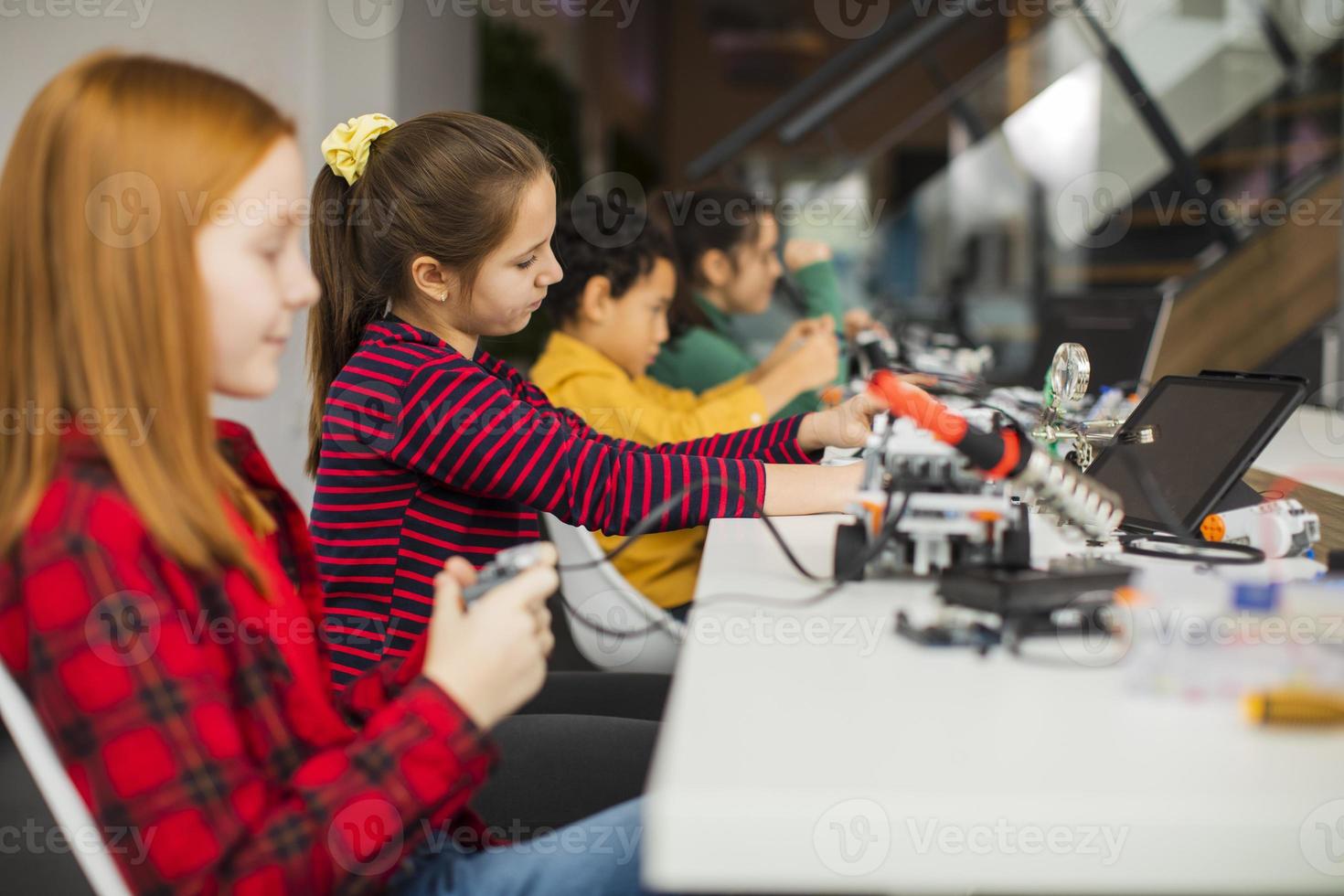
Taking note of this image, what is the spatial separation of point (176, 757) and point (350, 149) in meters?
0.90

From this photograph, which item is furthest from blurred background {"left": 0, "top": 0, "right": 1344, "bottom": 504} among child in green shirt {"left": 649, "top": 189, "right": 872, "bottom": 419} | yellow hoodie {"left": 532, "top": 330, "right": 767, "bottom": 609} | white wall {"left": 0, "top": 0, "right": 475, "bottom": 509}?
yellow hoodie {"left": 532, "top": 330, "right": 767, "bottom": 609}

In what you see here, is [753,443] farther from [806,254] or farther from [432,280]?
[806,254]

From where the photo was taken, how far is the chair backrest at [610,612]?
5.55ft

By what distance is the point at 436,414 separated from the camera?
1.26m

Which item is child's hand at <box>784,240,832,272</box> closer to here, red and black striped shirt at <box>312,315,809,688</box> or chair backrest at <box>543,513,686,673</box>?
chair backrest at <box>543,513,686,673</box>

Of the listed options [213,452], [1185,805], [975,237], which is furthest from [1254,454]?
[975,237]

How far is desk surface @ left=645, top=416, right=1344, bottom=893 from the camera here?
1.89 ft

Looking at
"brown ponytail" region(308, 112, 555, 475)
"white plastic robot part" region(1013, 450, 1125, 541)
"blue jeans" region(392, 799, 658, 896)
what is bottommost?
"blue jeans" region(392, 799, 658, 896)

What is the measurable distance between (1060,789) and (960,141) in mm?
5132

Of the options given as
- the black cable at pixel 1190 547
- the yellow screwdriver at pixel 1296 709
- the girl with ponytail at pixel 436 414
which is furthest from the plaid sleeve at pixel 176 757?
the black cable at pixel 1190 547

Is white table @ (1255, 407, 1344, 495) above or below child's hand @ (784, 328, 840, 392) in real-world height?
below

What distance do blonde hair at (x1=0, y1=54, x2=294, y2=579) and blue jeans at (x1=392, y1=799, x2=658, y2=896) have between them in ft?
0.89

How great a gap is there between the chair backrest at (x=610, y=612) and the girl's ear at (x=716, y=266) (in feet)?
4.76

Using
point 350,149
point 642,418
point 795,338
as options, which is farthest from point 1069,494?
point 795,338
